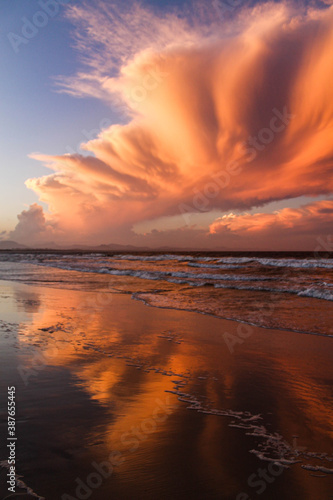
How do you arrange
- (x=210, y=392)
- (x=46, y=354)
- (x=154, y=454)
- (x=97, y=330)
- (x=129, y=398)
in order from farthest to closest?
(x=97, y=330), (x=46, y=354), (x=210, y=392), (x=129, y=398), (x=154, y=454)

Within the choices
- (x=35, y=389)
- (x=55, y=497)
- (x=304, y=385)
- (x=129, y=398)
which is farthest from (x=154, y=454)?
(x=304, y=385)

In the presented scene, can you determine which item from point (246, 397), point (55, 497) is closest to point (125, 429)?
point (55, 497)

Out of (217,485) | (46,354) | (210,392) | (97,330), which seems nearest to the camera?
(217,485)

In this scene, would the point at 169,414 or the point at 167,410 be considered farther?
the point at 167,410

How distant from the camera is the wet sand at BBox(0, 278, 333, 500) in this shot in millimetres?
2832

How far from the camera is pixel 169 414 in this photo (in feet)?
13.4

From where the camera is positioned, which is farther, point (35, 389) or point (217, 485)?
point (35, 389)

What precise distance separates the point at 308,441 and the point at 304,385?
1.80 meters

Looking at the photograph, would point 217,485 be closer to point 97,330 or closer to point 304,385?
point 304,385

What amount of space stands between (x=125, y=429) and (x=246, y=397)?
2002 mm

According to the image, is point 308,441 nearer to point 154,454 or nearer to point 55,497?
point 154,454

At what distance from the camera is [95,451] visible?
126 inches

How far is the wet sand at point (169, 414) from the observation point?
2832 mm

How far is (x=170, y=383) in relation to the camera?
203 inches
